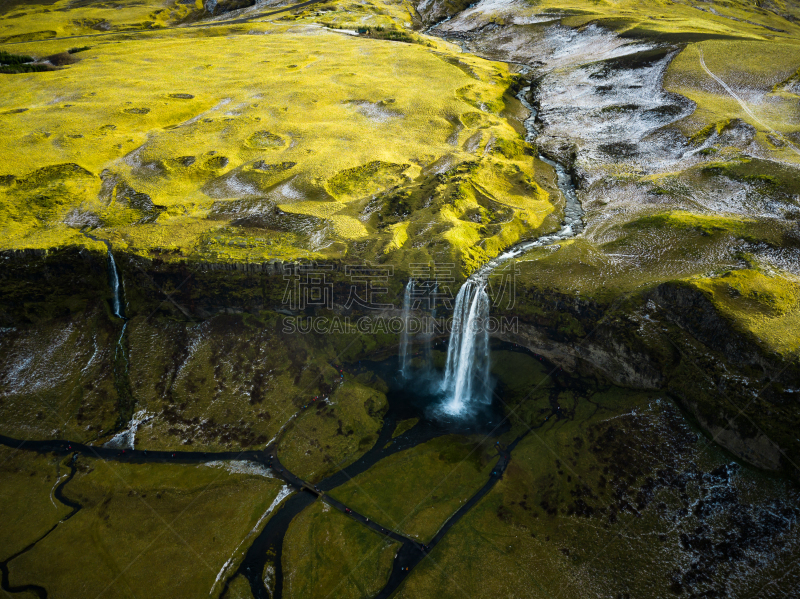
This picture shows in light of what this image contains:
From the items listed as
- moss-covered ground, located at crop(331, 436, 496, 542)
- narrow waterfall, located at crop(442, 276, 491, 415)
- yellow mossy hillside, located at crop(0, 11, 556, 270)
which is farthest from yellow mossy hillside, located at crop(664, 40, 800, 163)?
moss-covered ground, located at crop(331, 436, 496, 542)

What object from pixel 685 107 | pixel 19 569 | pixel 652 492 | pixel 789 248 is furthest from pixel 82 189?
pixel 685 107

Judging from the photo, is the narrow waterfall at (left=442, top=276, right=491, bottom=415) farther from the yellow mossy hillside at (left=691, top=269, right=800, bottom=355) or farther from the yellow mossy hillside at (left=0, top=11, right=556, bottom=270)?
the yellow mossy hillside at (left=691, top=269, right=800, bottom=355)

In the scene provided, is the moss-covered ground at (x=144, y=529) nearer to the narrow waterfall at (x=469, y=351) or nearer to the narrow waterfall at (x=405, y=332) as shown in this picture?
the narrow waterfall at (x=405, y=332)

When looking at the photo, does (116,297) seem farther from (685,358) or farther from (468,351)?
(685,358)

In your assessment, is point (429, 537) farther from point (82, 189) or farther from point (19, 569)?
point (82, 189)

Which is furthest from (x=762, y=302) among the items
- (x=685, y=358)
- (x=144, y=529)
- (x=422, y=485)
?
(x=144, y=529)
